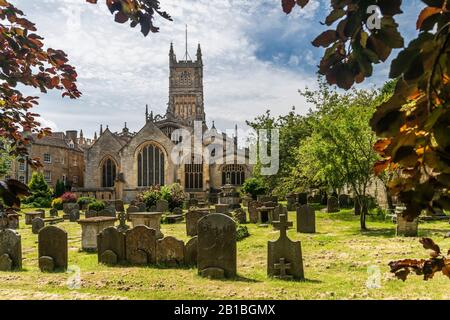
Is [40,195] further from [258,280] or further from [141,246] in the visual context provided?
[258,280]

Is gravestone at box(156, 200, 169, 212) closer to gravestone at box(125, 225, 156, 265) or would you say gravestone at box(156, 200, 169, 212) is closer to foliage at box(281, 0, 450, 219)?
gravestone at box(125, 225, 156, 265)

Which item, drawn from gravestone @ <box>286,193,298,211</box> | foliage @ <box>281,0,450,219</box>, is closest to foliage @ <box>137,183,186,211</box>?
gravestone @ <box>286,193,298,211</box>

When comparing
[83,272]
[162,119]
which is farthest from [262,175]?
[83,272]

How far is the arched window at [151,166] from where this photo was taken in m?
44.0

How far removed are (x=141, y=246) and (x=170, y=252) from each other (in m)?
0.89

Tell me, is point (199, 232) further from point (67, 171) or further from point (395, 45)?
point (67, 171)

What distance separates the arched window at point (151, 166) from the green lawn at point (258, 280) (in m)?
29.3

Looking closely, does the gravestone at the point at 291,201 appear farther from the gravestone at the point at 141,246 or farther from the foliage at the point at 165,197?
the gravestone at the point at 141,246

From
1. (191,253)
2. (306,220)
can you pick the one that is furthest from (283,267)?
(306,220)

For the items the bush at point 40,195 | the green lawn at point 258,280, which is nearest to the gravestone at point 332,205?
the green lawn at point 258,280

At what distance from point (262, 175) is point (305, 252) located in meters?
22.3

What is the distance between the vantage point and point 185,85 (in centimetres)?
7569

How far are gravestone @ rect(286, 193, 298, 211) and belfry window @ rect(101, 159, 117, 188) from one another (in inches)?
913

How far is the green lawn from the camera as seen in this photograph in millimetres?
7844
